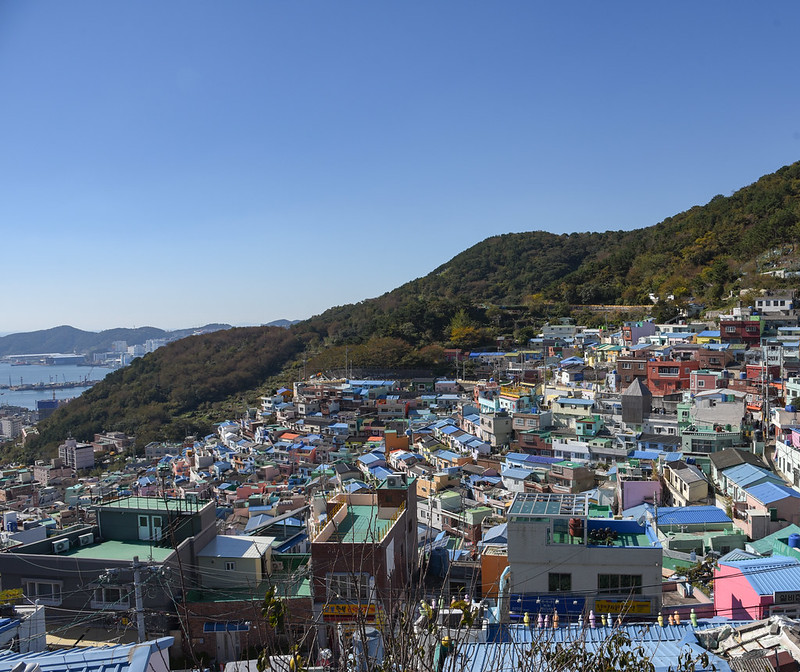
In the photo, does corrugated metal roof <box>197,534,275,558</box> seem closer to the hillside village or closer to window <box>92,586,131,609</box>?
the hillside village

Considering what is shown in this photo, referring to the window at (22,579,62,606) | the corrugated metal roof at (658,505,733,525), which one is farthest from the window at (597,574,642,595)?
the window at (22,579,62,606)

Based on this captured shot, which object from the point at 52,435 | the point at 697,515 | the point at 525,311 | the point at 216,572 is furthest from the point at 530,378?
the point at 52,435

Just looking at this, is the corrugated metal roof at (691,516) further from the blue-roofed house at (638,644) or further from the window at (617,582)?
the blue-roofed house at (638,644)

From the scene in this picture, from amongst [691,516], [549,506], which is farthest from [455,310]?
[549,506]

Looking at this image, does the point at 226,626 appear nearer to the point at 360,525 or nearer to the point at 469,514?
the point at 360,525

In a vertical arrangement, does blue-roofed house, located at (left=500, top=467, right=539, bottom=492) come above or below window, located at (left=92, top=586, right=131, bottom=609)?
below

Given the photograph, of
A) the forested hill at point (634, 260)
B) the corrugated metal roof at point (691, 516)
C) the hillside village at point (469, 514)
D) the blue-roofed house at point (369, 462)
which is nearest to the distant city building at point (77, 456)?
the hillside village at point (469, 514)

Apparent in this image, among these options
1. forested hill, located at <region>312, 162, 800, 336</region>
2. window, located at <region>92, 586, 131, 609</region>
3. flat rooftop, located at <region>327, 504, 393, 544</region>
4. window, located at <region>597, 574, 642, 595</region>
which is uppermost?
forested hill, located at <region>312, 162, 800, 336</region>
